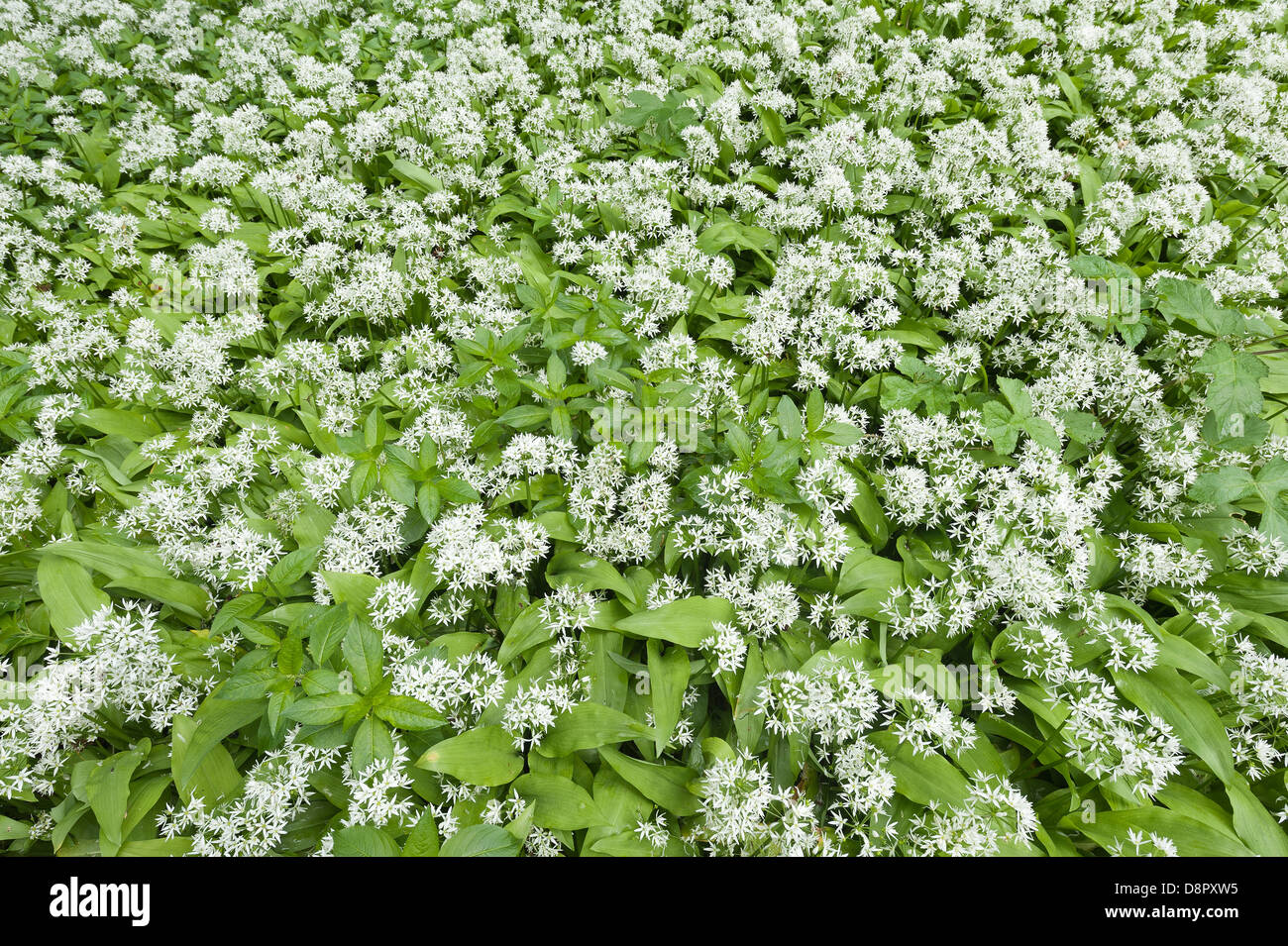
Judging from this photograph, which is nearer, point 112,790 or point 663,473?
point 112,790

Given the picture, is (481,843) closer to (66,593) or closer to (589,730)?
(589,730)

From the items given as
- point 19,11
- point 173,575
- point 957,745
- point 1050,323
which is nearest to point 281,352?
point 173,575

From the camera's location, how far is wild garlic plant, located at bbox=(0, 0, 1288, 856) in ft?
9.44

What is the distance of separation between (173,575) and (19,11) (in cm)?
1030

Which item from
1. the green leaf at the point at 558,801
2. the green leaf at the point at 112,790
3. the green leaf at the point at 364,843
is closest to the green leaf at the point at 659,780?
the green leaf at the point at 558,801

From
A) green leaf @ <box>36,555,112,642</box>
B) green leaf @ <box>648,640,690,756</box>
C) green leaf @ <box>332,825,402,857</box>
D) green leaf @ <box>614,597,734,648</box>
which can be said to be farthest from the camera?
green leaf @ <box>36,555,112,642</box>

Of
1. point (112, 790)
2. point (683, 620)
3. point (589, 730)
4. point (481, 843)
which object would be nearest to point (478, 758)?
point (481, 843)

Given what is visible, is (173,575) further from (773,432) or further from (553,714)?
(773,432)

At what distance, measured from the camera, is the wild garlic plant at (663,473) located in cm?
288

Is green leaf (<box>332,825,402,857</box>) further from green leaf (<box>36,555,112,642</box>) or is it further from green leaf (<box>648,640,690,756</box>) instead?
Result: green leaf (<box>36,555,112,642</box>)

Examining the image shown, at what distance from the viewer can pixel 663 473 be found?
3820 millimetres

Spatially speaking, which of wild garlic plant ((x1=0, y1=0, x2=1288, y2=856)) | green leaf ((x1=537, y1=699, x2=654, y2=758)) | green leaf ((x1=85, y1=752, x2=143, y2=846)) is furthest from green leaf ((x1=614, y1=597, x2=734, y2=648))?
green leaf ((x1=85, y1=752, x2=143, y2=846))

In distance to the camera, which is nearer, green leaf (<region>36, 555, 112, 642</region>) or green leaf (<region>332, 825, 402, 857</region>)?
green leaf (<region>332, 825, 402, 857</region>)

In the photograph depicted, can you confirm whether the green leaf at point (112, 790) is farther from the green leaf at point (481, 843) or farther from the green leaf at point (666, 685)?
the green leaf at point (666, 685)
